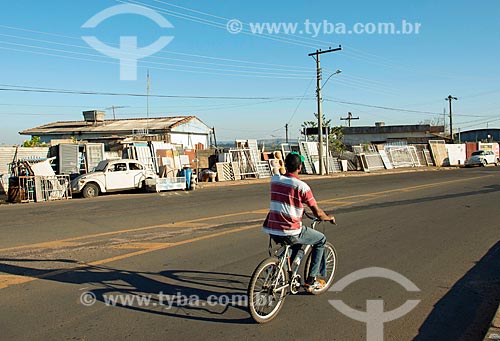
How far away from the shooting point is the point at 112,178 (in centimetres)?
2072

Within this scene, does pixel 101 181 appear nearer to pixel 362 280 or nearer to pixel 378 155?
pixel 362 280

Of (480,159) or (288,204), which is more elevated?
(480,159)

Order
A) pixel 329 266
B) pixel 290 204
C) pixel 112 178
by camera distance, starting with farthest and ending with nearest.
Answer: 1. pixel 112 178
2. pixel 329 266
3. pixel 290 204

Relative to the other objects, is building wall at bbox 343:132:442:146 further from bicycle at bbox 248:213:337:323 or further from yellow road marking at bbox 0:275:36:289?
bicycle at bbox 248:213:337:323

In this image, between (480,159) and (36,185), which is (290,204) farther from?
(480,159)

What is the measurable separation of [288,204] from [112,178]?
1689 cm

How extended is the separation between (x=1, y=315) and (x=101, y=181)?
15816 millimetres

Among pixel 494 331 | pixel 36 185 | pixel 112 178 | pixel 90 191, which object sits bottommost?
pixel 494 331

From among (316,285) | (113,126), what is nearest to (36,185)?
(316,285)

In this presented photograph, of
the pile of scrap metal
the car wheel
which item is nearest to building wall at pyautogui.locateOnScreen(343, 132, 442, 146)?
the car wheel

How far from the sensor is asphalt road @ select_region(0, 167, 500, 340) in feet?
15.7

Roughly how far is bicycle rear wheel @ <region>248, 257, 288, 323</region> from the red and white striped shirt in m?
0.37

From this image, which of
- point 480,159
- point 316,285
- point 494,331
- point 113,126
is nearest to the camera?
point 494,331

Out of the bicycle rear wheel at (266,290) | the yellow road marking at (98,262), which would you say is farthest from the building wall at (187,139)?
the bicycle rear wheel at (266,290)
